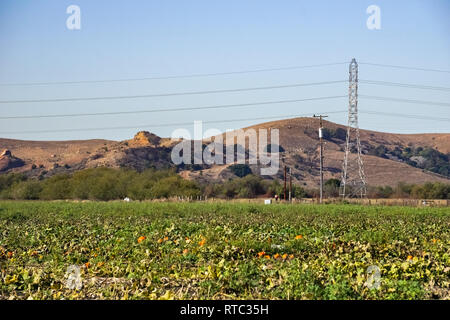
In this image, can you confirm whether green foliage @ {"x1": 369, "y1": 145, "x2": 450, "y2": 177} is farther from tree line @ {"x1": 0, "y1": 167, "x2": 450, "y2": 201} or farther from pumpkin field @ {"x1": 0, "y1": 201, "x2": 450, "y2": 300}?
pumpkin field @ {"x1": 0, "y1": 201, "x2": 450, "y2": 300}

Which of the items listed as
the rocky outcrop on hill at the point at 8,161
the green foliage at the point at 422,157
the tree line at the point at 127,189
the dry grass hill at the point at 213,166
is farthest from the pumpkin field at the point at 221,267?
the green foliage at the point at 422,157

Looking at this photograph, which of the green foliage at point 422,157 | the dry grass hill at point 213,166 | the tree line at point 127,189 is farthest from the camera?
the green foliage at point 422,157

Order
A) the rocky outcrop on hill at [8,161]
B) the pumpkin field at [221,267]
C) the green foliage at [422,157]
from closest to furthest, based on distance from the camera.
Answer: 1. the pumpkin field at [221,267]
2. the rocky outcrop on hill at [8,161]
3. the green foliage at [422,157]

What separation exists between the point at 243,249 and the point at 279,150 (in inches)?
4093

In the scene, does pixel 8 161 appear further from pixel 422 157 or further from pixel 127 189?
pixel 422 157

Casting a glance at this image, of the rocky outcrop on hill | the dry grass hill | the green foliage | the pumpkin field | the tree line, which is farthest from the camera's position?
the green foliage

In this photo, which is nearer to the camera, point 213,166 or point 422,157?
point 213,166

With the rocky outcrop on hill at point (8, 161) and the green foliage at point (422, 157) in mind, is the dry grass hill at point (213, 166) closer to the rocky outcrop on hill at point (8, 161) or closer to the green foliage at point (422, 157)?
the rocky outcrop on hill at point (8, 161)

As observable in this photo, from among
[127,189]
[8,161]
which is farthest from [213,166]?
[127,189]

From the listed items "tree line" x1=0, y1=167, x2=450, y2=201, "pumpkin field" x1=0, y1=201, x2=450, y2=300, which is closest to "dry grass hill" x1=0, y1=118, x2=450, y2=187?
"tree line" x1=0, y1=167, x2=450, y2=201

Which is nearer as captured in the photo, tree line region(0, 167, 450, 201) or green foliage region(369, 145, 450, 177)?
tree line region(0, 167, 450, 201)
